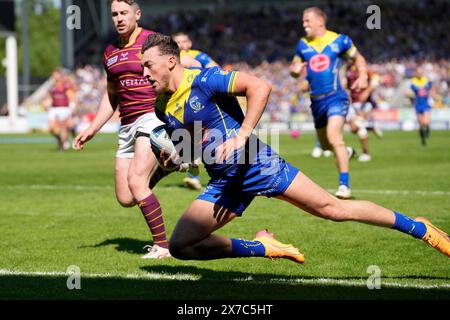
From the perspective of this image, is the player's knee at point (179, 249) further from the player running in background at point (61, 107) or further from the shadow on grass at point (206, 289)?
the player running in background at point (61, 107)

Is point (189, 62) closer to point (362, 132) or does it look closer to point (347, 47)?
point (347, 47)

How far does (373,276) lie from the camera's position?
6.57 metres

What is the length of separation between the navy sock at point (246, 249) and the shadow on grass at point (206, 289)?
190mm

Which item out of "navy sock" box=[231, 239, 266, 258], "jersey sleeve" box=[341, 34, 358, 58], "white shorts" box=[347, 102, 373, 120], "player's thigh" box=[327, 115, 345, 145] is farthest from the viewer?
"white shorts" box=[347, 102, 373, 120]

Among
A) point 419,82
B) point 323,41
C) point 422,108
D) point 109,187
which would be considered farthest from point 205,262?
point 419,82

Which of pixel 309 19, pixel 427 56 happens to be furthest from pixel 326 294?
pixel 427 56

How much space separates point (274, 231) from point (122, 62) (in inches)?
105

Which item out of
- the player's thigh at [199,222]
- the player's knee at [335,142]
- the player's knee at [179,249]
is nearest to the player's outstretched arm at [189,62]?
the player's thigh at [199,222]

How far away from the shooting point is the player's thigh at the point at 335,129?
39.1 feet

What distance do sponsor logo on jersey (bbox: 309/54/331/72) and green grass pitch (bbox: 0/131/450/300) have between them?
2.03m

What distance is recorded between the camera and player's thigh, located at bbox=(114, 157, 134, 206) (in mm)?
8133

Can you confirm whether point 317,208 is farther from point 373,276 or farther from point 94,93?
point 94,93

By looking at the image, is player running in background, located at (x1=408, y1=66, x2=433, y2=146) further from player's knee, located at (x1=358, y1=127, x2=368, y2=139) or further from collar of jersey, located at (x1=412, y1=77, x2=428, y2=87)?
player's knee, located at (x1=358, y1=127, x2=368, y2=139)

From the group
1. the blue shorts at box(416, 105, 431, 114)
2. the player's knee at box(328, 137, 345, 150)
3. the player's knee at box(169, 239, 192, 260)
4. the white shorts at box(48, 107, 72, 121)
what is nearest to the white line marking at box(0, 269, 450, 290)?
the player's knee at box(169, 239, 192, 260)
